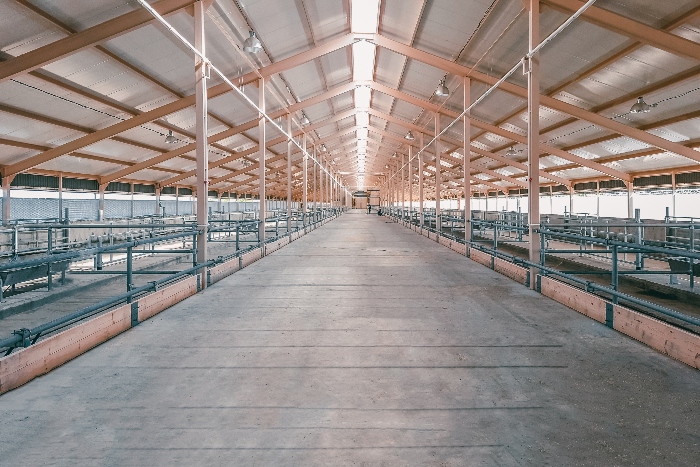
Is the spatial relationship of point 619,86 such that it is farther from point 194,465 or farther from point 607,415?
point 194,465

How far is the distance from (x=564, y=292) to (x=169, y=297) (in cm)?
633

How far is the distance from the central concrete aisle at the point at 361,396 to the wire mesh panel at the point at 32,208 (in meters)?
21.1

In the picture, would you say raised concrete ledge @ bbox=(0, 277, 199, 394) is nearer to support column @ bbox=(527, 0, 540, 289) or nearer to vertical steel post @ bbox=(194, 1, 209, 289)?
vertical steel post @ bbox=(194, 1, 209, 289)

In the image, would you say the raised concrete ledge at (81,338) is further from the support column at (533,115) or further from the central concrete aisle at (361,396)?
the support column at (533,115)

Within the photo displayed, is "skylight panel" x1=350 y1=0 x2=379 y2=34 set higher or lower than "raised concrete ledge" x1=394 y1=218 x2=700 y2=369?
higher

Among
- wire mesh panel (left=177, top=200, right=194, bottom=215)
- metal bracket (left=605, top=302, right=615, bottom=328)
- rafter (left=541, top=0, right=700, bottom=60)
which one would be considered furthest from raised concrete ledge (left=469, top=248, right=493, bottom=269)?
wire mesh panel (left=177, top=200, right=194, bottom=215)

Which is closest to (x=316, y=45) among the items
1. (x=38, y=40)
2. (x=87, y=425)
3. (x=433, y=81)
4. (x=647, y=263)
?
(x=433, y=81)

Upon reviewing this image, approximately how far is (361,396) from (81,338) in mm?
3182

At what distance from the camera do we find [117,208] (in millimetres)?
29156

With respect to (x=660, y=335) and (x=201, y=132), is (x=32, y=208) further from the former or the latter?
(x=660, y=335)

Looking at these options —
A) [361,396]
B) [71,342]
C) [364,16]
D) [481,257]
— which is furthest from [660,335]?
[364,16]


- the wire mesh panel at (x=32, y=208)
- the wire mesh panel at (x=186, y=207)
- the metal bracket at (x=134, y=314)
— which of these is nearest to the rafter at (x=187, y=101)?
the wire mesh panel at (x=32, y=208)

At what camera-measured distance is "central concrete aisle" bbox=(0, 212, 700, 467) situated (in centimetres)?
254

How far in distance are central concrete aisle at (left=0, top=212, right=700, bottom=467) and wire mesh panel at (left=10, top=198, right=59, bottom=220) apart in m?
21.1
